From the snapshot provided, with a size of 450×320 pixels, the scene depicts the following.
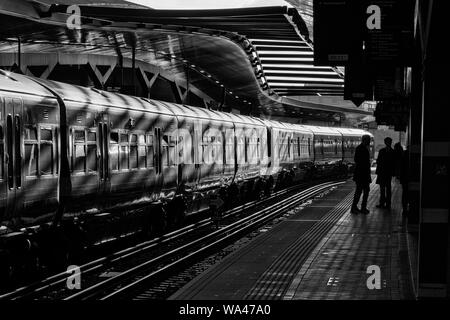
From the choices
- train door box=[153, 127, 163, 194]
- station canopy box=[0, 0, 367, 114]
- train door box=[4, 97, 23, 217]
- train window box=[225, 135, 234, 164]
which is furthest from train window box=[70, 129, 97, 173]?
station canopy box=[0, 0, 367, 114]

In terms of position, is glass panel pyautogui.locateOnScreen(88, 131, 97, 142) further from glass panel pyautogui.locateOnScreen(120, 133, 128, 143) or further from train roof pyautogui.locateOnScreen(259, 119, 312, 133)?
train roof pyautogui.locateOnScreen(259, 119, 312, 133)

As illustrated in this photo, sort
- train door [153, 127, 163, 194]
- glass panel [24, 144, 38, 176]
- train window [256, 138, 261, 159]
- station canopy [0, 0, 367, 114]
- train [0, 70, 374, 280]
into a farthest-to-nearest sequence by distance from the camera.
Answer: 1. station canopy [0, 0, 367, 114]
2. train window [256, 138, 261, 159]
3. train door [153, 127, 163, 194]
4. glass panel [24, 144, 38, 176]
5. train [0, 70, 374, 280]

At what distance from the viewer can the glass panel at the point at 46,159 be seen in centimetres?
1113

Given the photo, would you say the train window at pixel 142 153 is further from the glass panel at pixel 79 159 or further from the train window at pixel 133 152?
the glass panel at pixel 79 159

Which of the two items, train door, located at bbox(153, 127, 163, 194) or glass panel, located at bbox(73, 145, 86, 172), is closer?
glass panel, located at bbox(73, 145, 86, 172)

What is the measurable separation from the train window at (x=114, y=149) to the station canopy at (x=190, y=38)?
14215mm

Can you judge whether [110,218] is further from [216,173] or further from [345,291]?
[216,173]

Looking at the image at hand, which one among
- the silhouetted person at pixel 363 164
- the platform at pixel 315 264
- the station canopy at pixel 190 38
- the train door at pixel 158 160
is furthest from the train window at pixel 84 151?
the station canopy at pixel 190 38

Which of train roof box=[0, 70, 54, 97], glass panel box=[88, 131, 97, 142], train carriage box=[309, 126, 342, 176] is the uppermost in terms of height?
train roof box=[0, 70, 54, 97]

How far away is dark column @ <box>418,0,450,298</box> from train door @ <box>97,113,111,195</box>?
6.51 meters

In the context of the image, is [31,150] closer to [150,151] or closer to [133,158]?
[133,158]

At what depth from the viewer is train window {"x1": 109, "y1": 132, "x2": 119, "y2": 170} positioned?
45.8ft
